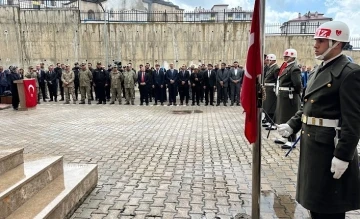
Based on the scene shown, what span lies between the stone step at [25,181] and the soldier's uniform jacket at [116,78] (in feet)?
34.5

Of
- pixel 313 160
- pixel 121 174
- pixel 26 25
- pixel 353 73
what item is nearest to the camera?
pixel 353 73

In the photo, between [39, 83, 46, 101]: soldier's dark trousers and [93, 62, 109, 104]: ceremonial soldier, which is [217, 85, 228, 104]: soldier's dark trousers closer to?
[93, 62, 109, 104]: ceremonial soldier

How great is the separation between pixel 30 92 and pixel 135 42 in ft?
31.6

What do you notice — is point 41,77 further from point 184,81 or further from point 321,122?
point 321,122

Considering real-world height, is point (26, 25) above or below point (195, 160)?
above

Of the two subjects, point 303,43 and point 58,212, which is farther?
point 303,43

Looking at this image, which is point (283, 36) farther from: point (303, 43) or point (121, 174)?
point (121, 174)

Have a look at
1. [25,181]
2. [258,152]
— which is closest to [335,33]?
[258,152]

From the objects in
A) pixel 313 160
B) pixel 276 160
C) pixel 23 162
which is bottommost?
pixel 276 160

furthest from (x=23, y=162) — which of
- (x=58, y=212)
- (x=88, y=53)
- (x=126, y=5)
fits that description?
(x=126, y=5)

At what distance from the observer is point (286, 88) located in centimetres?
642

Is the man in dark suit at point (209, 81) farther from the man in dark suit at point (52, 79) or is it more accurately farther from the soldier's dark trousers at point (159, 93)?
the man in dark suit at point (52, 79)

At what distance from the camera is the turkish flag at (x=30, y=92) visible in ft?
38.8

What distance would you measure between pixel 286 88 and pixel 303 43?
15789 mm
